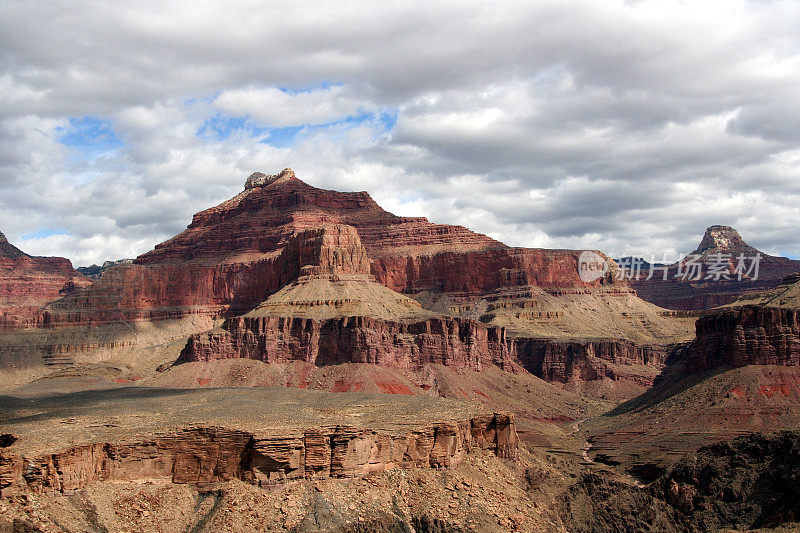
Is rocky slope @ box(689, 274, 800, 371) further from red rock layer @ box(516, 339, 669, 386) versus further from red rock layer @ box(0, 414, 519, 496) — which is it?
red rock layer @ box(0, 414, 519, 496)

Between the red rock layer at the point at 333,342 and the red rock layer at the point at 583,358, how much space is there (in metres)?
39.3

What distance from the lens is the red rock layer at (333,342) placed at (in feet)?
471

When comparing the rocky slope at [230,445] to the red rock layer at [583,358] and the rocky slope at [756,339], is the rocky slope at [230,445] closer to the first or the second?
the rocky slope at [756,339]

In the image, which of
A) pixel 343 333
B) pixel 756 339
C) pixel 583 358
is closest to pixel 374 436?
pixel 756 339

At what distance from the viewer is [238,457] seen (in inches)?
2265

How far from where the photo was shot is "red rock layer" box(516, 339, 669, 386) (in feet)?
618

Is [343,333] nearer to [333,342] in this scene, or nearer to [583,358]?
[333,342]

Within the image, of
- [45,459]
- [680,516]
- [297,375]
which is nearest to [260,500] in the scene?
[45,459]

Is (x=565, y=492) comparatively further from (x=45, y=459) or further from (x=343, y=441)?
(x=45, y=459)

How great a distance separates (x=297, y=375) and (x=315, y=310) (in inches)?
1095

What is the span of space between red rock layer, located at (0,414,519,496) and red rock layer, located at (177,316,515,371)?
261ft

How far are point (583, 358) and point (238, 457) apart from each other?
143 metres

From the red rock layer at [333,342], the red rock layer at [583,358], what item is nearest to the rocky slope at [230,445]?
the red rock layer at [333,342]

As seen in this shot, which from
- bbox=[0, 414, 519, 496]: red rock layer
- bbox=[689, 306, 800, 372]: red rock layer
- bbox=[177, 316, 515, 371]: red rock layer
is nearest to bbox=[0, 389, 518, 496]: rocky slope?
bbox=[0, 414, 519, 496]: red rock layer
